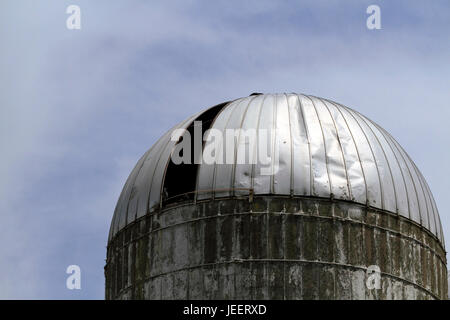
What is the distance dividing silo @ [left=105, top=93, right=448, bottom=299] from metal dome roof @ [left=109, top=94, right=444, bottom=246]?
0.11 feet

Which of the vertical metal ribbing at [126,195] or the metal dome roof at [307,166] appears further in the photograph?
the vertical metal ribbing at [126,195]

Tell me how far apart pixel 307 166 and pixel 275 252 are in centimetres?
224

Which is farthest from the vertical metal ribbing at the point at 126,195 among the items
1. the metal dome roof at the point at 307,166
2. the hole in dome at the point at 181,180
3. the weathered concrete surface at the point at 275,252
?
the weathered concrete surface at the point at 275,252

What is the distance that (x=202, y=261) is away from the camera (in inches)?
1772

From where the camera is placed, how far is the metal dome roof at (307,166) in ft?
149

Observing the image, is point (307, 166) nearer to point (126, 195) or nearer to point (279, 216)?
point (279, 216)

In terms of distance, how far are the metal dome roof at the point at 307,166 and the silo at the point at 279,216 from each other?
3 centimetres

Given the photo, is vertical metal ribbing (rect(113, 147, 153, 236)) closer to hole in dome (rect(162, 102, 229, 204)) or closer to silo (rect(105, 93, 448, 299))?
silo (rect(105, 93, 448, 299))

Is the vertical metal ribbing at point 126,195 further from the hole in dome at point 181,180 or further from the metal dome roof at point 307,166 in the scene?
the hole in dome at point 181,180

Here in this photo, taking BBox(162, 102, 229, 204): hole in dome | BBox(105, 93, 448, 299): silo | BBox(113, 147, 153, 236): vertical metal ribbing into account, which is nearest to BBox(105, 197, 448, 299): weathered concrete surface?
BBox(105, 93, 448, 299): silo

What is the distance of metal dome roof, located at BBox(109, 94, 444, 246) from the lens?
45.3 metres
